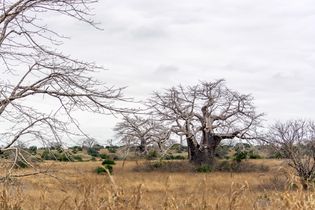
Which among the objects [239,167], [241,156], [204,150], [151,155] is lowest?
[239,167]

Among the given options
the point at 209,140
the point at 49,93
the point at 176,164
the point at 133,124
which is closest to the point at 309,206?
the point at 133,124

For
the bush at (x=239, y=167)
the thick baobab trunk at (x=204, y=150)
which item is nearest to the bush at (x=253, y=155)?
the thick baobab trunk at (x=204, y=150)

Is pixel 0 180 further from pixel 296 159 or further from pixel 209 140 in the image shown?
pixel 209 140

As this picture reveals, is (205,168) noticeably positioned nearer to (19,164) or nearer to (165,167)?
(165,167)

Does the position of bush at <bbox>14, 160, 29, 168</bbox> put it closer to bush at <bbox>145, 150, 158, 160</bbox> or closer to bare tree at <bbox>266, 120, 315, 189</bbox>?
bare tree at <bbox>266, 120, 315, 189</bbox>

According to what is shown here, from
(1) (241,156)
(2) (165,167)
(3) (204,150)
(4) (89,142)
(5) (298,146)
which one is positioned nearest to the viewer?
(4) (89,142)

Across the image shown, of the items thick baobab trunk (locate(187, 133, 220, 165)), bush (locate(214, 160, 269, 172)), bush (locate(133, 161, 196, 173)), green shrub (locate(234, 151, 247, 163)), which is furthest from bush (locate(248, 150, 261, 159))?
bush (locate(133, 161, 196, 173))

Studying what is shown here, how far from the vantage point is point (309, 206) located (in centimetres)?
427

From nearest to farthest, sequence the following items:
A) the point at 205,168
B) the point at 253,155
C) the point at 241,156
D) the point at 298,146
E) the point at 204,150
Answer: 1. the point at 298,146
2. the point at 205,168
3. the point at 204,150
4. the point at 241,156
5. the point at 253,155

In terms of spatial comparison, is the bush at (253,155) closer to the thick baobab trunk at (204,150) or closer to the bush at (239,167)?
the thick baobab trunk at (204,150)

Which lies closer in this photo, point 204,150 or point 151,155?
point 204,150

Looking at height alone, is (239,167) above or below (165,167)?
below

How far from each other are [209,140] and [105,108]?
27.6m

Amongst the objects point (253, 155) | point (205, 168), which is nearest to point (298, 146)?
point (205, 168)
